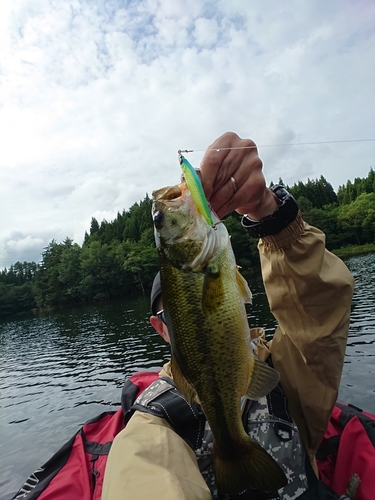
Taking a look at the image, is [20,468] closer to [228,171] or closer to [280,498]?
[280,498]

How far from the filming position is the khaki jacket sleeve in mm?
2576

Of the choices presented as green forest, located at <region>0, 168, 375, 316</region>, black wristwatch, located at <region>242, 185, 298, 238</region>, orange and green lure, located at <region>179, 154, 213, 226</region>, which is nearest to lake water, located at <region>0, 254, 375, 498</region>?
black wristwatch, located at <region>242, 185, 298, 238</region>

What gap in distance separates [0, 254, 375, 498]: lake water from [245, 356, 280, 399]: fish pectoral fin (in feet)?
24.1

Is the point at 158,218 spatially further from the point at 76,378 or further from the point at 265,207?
the point at 76,378

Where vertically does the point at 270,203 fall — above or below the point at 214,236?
above

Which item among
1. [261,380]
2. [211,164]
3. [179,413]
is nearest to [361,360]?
[179,413]

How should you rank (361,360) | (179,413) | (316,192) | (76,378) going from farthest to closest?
(316,192) → (76,378) → (361,360) → (179,413)

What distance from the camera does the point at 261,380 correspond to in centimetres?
210

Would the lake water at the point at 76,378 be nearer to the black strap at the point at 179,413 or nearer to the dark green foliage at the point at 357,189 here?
the black strap at the point at 179,413

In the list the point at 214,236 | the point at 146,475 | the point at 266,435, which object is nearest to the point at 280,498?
the point at 266,435

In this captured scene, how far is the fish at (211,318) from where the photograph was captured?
79.8 inches

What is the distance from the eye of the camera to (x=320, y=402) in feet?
8.98

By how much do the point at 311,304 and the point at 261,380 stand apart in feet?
2.55

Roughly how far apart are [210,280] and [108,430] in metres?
3.00
